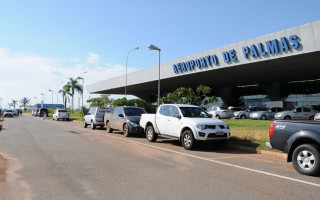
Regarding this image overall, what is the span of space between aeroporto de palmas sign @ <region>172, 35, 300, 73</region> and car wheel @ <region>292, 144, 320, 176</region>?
21.3 meters

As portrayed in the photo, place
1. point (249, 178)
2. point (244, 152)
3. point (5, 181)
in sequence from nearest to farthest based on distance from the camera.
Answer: point (5, 181) → point (249, 178) → point (244, 152)

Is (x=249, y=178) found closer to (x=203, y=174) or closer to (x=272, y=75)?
(x=203, y=174)

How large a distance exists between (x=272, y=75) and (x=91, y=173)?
3888cm

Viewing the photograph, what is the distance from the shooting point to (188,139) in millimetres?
Answer: 11273

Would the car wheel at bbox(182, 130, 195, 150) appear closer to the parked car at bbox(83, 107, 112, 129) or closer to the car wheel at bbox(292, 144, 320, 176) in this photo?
the car wheel at bbox(292, 144, 320, 176)

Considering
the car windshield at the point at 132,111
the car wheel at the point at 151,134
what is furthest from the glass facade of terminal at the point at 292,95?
the car wheel at the point at 151,134

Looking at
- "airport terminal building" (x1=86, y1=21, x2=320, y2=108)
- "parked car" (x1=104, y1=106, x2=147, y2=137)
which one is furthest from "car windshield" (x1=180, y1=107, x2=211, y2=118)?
"airport terminal building" (x1=86, y1=21, x2=320, y2=108)

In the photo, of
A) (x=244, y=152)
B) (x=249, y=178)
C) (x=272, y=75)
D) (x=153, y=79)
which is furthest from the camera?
(x=153, y=79)

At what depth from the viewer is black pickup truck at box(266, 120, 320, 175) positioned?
6793 millimetres

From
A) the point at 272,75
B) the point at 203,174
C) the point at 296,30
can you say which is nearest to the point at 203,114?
the point at 203,174

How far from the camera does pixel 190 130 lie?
11.3 metres

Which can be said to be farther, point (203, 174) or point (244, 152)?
point (244, 152)

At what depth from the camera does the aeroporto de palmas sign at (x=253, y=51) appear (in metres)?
26.3

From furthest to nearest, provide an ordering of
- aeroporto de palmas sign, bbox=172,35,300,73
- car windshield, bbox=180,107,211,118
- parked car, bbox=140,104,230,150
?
aeroporto de palmas sign, bbox=172,35,300,73 → car windshield, bbox=180,107,211,118 → parked car, bbox=140,104,230,150
